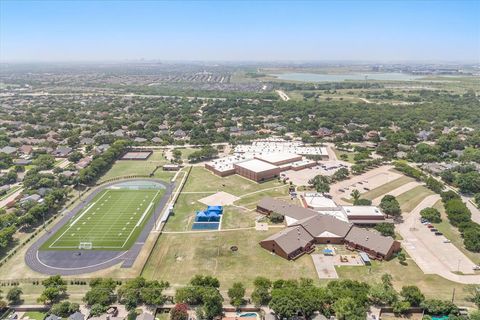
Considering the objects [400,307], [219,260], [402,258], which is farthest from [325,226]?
[400,307]

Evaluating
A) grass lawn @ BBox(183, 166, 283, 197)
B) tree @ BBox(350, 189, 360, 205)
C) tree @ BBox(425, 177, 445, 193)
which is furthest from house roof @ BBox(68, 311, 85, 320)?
tree @ BBox(425, 177, 445, 193)

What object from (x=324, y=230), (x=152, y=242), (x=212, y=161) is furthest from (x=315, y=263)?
(x=212, y=161)

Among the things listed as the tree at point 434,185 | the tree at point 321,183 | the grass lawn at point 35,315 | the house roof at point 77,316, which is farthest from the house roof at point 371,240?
the grass lawn at point 35,315

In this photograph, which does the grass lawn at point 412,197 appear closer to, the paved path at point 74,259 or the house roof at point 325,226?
the house roof at point 325,226

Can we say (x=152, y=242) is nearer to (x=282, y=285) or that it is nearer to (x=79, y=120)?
(x=282, y=285)

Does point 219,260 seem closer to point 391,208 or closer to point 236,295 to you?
point 236,295

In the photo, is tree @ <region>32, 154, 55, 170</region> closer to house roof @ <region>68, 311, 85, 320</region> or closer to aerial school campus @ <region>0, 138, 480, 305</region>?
aerial school campus @ <region>0, 138, 480, 305</region>
